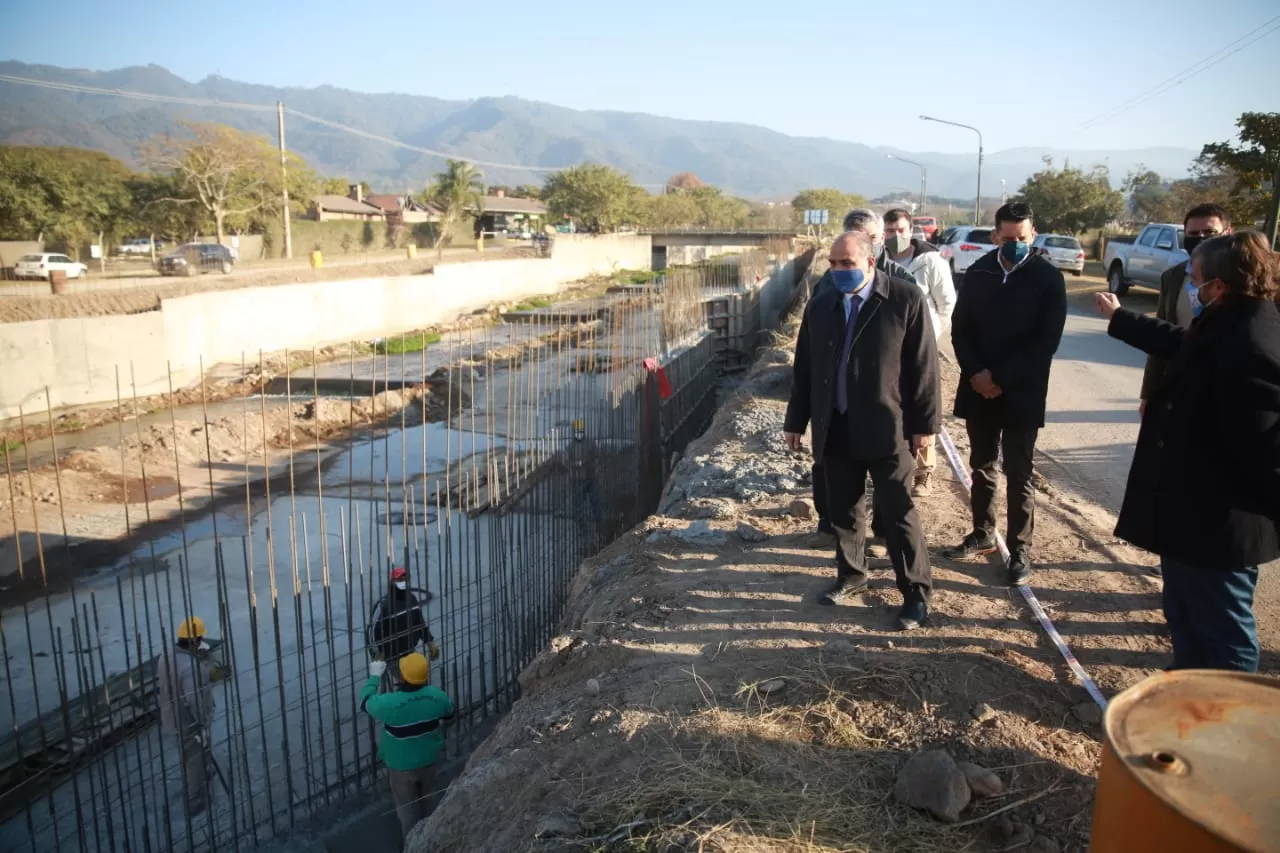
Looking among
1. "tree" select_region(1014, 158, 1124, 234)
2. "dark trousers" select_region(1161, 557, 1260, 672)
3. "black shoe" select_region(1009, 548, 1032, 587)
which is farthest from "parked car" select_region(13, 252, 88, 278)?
"tree" select_region(1014, 158, 1124, 234)

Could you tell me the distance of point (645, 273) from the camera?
164 feet

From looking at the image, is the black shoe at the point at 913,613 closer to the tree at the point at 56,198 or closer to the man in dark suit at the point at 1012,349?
the man in dark suit at the point at 1012,349

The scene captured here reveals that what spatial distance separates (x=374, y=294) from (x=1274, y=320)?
2606 centimetres

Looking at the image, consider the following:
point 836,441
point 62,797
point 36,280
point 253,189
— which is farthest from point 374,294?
point 836,441

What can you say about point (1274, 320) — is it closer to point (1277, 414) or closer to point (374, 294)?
point (1277, 414)

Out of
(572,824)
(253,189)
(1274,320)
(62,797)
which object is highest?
(253,189)

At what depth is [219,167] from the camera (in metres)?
38.4

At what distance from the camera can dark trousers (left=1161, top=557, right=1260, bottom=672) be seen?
2740mm

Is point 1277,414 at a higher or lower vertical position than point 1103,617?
higher

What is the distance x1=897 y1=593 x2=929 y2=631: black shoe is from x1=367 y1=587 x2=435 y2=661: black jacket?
117 inches

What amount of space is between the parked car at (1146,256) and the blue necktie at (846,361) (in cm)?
1529

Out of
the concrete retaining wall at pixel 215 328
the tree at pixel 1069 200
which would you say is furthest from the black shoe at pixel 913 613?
the tree at pixel 1069 200

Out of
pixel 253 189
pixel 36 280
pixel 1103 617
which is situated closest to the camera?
pixel 1103 617

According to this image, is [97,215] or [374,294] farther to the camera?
[97,215]
